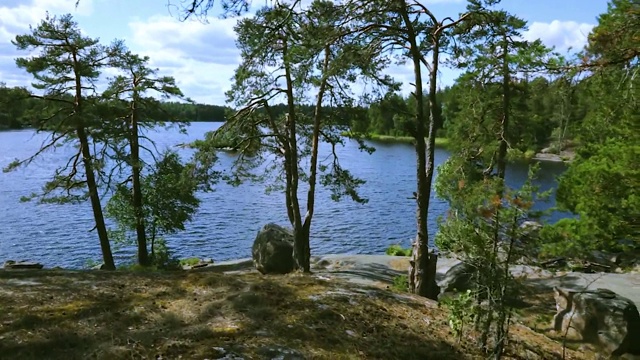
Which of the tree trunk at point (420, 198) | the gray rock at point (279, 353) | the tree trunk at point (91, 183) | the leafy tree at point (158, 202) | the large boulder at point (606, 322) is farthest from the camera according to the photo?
the leafy tree at point (158, 202)

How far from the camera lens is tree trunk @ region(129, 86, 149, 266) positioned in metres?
18.0

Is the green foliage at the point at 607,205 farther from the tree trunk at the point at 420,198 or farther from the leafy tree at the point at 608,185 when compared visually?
the tree trunk at the point at 420,198

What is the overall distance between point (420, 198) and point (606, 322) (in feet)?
12.9

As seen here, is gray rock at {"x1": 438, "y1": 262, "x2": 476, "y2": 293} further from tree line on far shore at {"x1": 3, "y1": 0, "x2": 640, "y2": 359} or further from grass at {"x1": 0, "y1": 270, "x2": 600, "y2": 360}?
grass at {"x1": 0, "y1": 270, "x2": 600, "y2": 360}

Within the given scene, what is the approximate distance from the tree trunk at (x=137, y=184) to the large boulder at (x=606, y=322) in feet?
46.4

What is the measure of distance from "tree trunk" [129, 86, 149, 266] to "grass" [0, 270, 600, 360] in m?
11.8

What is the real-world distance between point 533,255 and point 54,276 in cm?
609

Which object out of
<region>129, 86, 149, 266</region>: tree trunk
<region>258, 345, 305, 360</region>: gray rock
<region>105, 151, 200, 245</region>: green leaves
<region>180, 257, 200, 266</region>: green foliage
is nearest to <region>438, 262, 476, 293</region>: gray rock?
<region>258, 345, 305, 360</region>: gray rock

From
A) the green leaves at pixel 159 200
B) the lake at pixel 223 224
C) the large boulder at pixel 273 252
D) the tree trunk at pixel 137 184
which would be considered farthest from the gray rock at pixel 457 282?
the tree trunk at pixel 137 184

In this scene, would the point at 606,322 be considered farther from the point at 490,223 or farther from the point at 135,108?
the point at 135,108

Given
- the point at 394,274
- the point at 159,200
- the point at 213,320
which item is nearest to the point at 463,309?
the point at 213,320

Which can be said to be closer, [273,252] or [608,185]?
[608,185]

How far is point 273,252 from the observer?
16.8 meters

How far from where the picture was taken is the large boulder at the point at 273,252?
1662 cm
